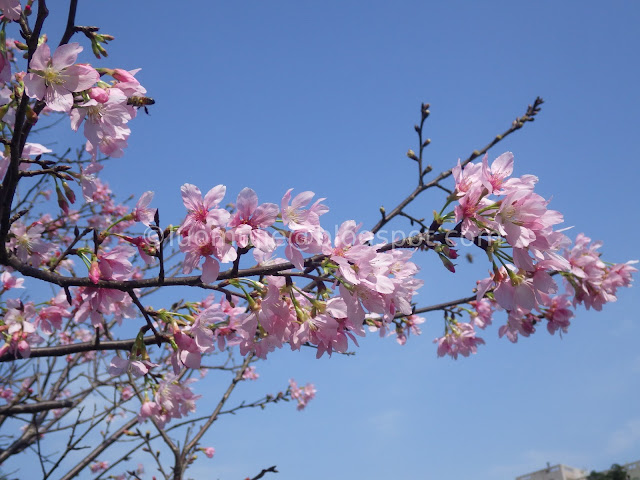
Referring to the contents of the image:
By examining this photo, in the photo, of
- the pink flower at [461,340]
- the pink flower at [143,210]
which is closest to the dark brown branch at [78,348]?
the pink flower at [143,210]

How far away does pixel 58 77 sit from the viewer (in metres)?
1.65

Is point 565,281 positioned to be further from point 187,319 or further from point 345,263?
point 187,319

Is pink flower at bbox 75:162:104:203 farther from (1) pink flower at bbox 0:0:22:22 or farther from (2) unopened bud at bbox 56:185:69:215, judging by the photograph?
(1) pink flower at bbox 0:0:22:22

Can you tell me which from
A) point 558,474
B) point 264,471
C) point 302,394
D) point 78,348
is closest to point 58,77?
point 78,348

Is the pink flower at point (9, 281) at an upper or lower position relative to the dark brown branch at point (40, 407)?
upper

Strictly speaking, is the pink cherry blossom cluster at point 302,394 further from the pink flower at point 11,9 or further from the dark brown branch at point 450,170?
the pink flower at point 11,9

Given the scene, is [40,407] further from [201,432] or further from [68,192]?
[201,432]

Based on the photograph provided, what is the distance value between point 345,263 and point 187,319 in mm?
818

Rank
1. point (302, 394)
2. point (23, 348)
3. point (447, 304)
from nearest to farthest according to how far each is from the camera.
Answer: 1. point (23, 348)
2. point (447, 304)
3. point (302, 394)

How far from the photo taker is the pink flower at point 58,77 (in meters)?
1.61

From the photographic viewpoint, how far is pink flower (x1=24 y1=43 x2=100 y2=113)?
161 cm

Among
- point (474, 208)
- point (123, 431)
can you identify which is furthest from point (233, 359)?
point (474, 208)

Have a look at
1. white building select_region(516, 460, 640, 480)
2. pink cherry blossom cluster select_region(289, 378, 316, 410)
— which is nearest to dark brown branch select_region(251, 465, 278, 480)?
pink cherry blossom cluster select_region(289, 378, 316, 410)

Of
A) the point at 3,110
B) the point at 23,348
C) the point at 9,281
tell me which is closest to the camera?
the point at 3,110
